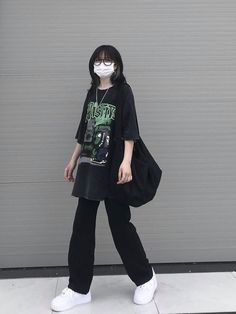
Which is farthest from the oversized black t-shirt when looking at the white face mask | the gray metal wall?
the gray metal wall

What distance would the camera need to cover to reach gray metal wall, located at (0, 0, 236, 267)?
11.7 ft

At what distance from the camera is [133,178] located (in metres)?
2.98

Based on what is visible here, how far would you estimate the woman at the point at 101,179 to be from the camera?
9.72ft

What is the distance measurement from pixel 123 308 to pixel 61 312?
1.34ft

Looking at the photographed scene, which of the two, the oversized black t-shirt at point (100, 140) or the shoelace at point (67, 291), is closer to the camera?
the oversized black t-shirt at point (100, 140)

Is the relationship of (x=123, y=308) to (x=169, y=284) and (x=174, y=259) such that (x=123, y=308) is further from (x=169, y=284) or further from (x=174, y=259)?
(x=174, y=259)

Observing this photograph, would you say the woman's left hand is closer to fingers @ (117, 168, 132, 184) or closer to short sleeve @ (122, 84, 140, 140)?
fingers @ (117, 168, 132, 184)

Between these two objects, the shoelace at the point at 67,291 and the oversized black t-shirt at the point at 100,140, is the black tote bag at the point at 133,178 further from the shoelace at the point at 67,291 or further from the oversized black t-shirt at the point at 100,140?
the shoelace at the point at 67,291

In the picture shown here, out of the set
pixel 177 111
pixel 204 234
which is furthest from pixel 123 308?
pixel 177 111

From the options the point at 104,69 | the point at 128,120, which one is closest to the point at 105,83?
the point at 104,69

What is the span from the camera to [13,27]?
355 centimetres

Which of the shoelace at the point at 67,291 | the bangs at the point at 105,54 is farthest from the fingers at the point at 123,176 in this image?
the shoelace at the point at 67,291

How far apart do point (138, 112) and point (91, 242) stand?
1121mm

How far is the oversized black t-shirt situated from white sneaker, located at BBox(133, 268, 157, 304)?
2.29 ft
